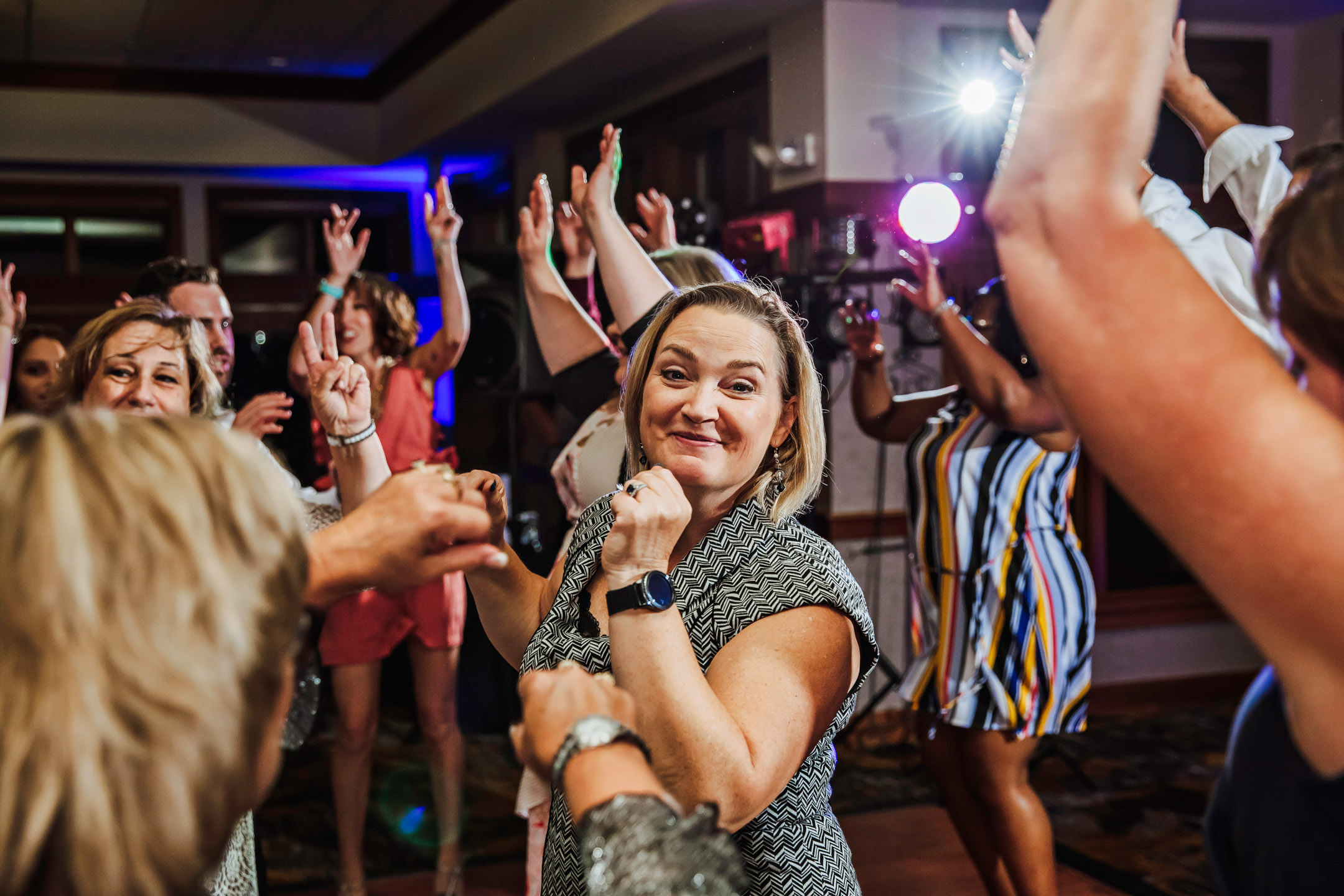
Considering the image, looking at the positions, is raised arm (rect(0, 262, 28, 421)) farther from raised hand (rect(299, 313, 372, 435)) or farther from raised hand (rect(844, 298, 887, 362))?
raised hand (rect(844, 298, 887, 362))

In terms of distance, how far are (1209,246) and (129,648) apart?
1499 mm

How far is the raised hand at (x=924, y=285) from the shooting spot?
2545mm

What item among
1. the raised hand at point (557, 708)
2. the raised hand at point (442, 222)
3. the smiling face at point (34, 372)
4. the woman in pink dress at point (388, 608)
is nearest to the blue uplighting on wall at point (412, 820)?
the woman in pink dress at point (388, 608)

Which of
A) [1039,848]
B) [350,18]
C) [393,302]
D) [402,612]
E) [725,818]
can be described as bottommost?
[1039,848]

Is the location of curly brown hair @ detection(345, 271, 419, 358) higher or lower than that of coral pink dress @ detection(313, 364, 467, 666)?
higher

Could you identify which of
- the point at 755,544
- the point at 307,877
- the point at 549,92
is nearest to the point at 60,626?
the point at 755,544

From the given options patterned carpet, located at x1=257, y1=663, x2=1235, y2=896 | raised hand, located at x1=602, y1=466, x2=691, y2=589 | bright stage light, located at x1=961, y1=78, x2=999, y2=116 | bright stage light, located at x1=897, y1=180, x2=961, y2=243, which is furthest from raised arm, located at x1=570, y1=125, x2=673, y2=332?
bright stage light, located at x1=961, y1=78, x2=999, y2=116

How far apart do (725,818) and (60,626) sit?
63 centimetres

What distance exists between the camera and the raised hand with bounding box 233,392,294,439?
203 centimetres

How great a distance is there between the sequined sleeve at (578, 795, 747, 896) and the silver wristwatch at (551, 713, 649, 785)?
0.05m

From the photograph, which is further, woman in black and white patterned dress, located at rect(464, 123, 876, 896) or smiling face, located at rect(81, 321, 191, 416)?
smiling face, located at rect(81, 321, 191, 416)

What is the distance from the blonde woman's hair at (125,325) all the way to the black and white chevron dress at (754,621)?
2.72 ft

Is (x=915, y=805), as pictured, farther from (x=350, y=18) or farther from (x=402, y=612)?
(x=350, y=18)

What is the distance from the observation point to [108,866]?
53 centimetres
